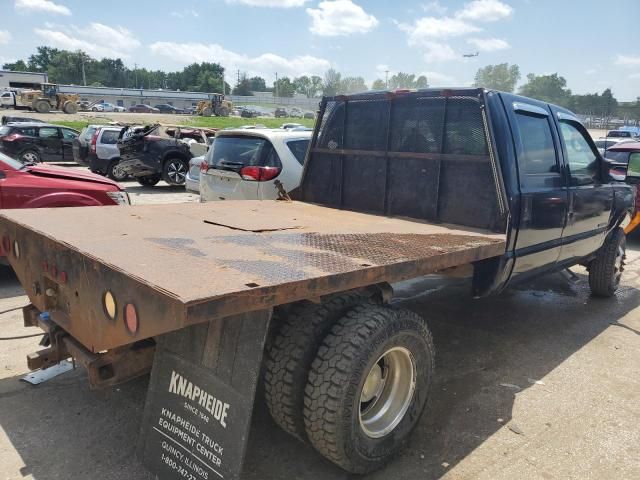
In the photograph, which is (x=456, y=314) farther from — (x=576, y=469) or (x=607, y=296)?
(x=576, y=469)

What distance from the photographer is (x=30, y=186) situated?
5.83 m

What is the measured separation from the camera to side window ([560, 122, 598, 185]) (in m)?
4.71

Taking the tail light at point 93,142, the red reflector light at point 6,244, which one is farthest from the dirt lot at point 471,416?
the tail light at point 93,142

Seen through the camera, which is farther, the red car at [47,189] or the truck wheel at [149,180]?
the truck wheel at [149,180]

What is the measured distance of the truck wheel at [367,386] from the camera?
243 cm

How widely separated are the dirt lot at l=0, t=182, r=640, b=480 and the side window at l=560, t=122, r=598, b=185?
1.47m

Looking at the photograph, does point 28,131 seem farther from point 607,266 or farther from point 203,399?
point 203,399

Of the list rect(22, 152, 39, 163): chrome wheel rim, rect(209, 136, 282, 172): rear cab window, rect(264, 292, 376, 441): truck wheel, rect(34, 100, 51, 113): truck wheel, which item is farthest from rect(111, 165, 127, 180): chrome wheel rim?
rect(34, 100, 51, 113): truck wheel

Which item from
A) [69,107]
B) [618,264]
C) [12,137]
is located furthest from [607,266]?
[69,107]

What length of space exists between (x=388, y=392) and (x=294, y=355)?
0.74m

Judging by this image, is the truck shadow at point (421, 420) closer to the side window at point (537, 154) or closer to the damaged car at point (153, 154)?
the side window at point (537, 154)

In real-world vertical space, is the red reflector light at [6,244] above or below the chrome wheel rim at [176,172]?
above

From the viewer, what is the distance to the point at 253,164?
23.0 ft

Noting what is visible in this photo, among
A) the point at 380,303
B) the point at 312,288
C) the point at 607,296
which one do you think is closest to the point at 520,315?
the point at 607,296
